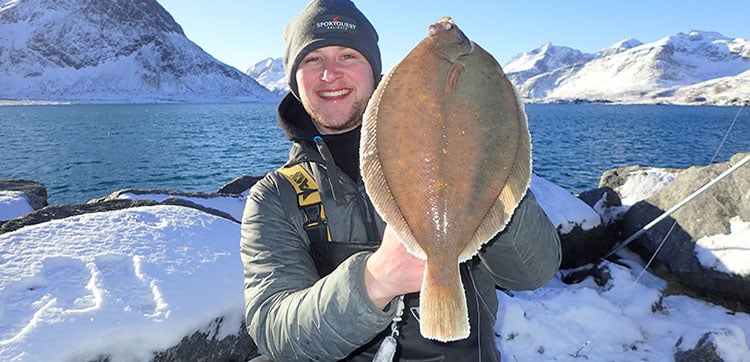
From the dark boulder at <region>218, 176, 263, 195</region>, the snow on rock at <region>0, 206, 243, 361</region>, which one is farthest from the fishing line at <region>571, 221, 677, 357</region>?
the dark boulder at <region>218, 176, 263, 195</region>

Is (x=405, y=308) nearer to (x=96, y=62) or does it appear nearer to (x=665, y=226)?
(x=665, y=226)

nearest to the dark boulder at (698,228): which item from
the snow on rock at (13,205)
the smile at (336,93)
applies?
the smile at (336,93)

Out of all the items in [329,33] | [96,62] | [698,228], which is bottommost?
[698,228]

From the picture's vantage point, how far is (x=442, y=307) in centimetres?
167

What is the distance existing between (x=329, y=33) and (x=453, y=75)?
4.41 feet

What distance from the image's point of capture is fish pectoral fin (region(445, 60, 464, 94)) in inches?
73.1

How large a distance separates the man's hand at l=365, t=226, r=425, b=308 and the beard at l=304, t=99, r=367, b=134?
130cm

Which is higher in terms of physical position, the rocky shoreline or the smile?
the smile

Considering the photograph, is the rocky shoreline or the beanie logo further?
the rocky shoreline

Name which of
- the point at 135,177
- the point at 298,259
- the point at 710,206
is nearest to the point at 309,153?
the point at 298,259

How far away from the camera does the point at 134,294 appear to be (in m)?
4.24

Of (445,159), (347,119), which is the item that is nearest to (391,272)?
(445,159)

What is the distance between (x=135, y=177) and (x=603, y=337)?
76.7ft

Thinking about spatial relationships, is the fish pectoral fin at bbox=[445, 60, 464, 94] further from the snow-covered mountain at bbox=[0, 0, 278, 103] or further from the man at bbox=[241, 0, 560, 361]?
the snow-covered mountain at bbox=[0, 0, 278, 103]
